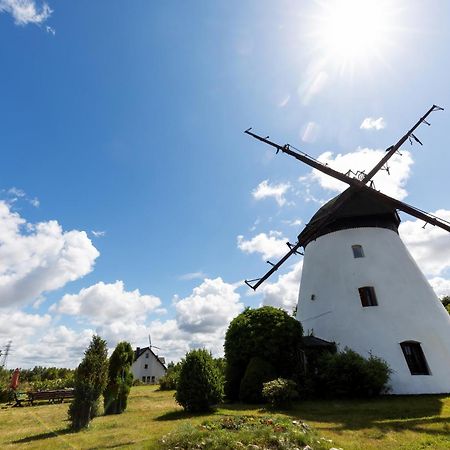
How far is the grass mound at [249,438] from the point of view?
22.3 feet

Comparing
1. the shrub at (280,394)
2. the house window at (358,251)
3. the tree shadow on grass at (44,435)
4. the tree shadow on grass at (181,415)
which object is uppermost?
the house window at (358,251)

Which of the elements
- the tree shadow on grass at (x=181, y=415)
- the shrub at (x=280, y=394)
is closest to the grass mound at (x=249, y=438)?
the tree shadow on grass at (x=181, y=415)

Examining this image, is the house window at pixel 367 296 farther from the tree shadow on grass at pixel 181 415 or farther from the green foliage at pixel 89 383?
the green foliage at pixel 89 383

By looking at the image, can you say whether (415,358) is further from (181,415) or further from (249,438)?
(249,438)

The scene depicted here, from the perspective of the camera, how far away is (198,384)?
12.7m

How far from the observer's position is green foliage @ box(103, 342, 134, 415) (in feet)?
48.0

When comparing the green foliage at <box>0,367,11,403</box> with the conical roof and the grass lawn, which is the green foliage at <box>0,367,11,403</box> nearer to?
the grass lawn

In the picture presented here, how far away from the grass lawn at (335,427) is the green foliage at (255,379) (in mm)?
1743

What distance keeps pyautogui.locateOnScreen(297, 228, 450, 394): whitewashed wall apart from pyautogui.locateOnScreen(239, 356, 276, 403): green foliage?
5044 mm

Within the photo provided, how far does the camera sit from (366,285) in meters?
18.2

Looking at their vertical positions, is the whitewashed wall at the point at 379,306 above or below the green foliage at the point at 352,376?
above

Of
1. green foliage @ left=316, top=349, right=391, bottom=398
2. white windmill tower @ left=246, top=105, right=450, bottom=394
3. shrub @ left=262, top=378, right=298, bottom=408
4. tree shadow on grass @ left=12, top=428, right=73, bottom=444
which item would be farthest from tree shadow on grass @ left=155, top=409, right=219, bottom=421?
white windmill tower @ left=246, top=105, right=450, bottom=394

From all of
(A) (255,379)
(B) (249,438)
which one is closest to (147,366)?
(A) (255,379)

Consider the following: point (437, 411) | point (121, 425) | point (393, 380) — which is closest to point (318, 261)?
point (393, 380)
